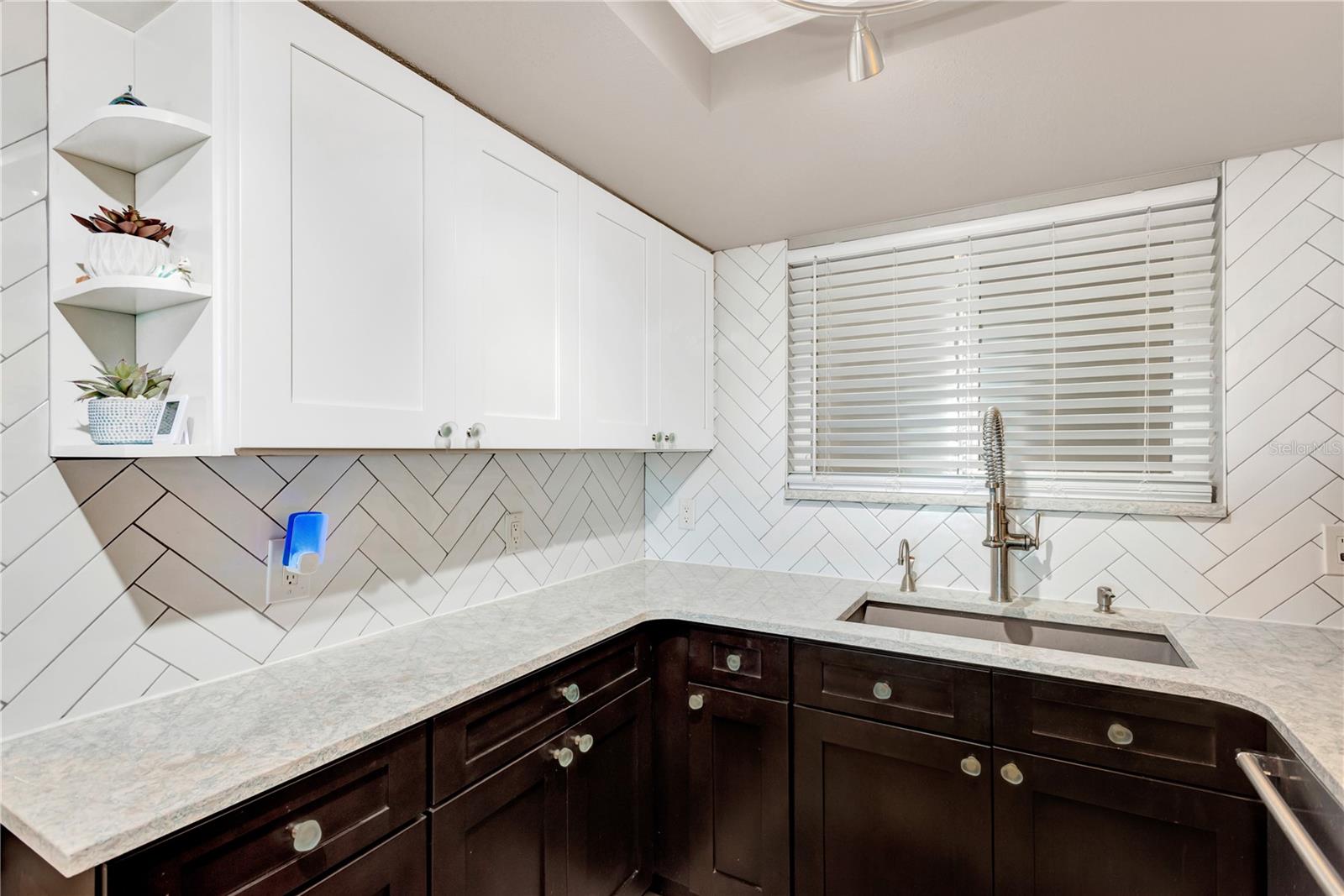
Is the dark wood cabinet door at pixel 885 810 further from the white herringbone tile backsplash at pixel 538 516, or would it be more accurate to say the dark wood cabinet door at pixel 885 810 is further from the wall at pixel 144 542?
the wall at pixel 144 542

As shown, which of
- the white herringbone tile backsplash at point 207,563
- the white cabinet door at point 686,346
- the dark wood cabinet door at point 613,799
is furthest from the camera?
the white cabinet door at point 686,346

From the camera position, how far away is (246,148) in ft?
3.47

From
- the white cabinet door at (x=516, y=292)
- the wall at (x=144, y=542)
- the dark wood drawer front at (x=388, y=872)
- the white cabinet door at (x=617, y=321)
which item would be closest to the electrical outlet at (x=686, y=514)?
the white cabinet door at (x=617, y=321)

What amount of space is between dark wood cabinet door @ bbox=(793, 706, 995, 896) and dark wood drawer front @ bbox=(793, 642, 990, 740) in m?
0.03

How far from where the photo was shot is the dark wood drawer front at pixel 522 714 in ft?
4.05

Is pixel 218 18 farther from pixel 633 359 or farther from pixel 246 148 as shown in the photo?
pixel 633 359

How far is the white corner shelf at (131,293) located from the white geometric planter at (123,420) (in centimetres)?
18

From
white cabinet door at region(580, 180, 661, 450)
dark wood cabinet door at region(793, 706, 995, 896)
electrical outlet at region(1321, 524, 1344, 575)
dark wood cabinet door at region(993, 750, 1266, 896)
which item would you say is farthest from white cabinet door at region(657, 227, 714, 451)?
electrical outlet at region(1321, 524, 1344, 575)

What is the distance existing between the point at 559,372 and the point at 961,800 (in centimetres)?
146

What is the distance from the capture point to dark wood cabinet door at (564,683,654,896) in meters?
1.57

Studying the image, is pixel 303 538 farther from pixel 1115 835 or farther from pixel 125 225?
pixel 1115 835

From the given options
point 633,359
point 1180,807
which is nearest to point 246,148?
point 633,359

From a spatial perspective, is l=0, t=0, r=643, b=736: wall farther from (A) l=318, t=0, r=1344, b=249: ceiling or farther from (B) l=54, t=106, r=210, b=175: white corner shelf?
(A) l=318, t=0, r=1344, b=249: ceiling

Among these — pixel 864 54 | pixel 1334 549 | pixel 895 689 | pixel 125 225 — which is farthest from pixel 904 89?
pixel 1334 549
